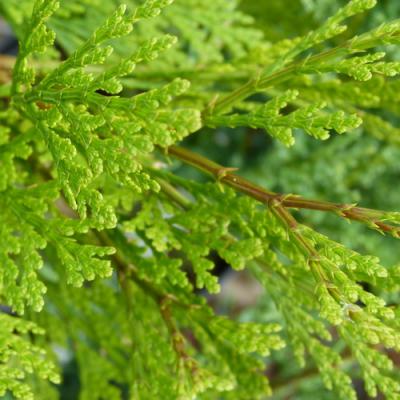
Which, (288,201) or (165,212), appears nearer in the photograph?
(288,201)

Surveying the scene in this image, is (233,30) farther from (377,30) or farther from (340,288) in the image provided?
(340,288)

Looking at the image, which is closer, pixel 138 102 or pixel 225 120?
pixel 138 102

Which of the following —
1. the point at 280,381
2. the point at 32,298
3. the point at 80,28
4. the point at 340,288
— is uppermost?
the point at 80,28

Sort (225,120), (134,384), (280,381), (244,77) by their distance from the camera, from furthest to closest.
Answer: (280,381), (244,77), (134,384), (225,120)

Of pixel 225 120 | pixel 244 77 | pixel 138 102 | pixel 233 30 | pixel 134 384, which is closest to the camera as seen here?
pixel 138 102

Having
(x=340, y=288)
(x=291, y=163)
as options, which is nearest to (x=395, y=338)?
(x=340, y=288)

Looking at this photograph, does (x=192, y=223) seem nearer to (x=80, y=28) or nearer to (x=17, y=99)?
(x=17, y=99)

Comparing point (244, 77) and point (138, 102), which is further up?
point (138, 102)
